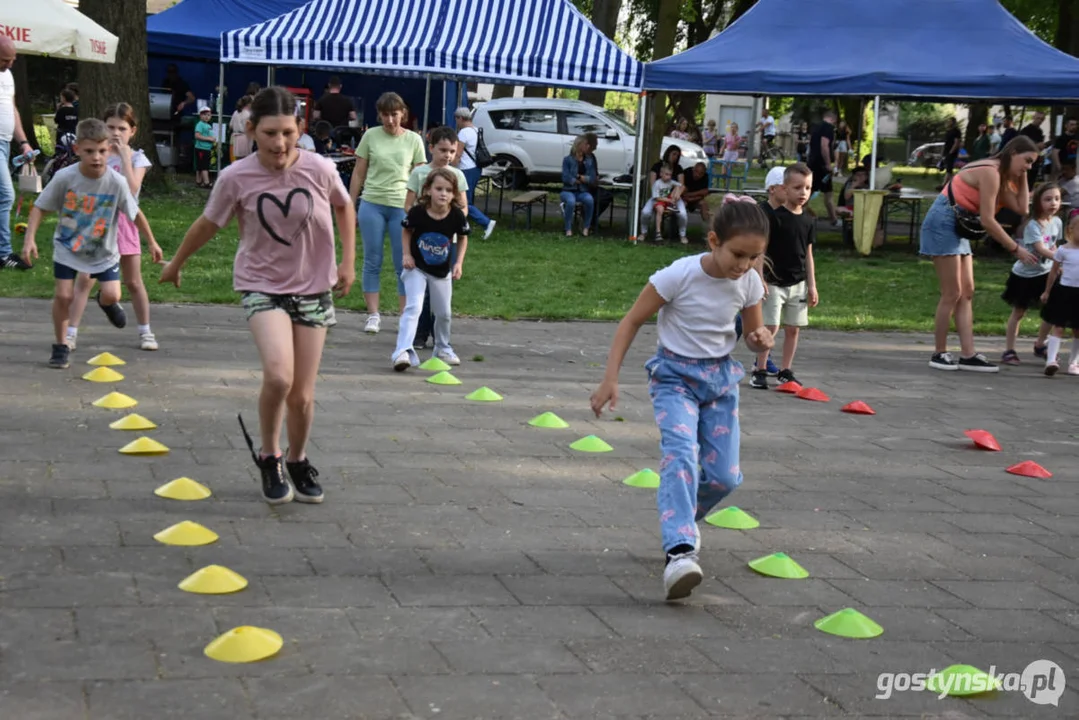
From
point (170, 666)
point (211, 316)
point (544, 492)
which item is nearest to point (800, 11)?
point (211, 316)

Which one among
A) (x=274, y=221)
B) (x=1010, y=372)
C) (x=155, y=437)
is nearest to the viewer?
(x=274, y=221)

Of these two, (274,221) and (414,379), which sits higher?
(274,221)

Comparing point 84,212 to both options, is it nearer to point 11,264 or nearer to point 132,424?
point 132,424

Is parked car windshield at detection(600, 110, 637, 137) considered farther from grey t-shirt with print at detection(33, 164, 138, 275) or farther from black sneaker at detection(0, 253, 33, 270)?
grey t-shirt with print at detection(33, 164, 138, 275)

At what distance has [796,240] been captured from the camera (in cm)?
928

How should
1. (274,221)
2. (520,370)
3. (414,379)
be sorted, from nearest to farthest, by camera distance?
(274,221) → (414,379) → (520,370)

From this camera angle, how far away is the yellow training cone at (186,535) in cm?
521

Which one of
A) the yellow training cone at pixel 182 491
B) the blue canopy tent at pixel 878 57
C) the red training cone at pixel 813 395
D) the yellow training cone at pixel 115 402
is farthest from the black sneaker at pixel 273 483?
the blue canopy tent at pixel 878 57

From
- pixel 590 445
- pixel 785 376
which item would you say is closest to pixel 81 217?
Result: pixel 590 445

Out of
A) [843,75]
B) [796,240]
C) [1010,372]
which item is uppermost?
[843,75]

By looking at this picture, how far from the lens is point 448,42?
1903cm

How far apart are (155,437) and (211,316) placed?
168 inches

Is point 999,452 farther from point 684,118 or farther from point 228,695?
point 684,118

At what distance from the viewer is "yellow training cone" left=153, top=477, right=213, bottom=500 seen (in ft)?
19.2
